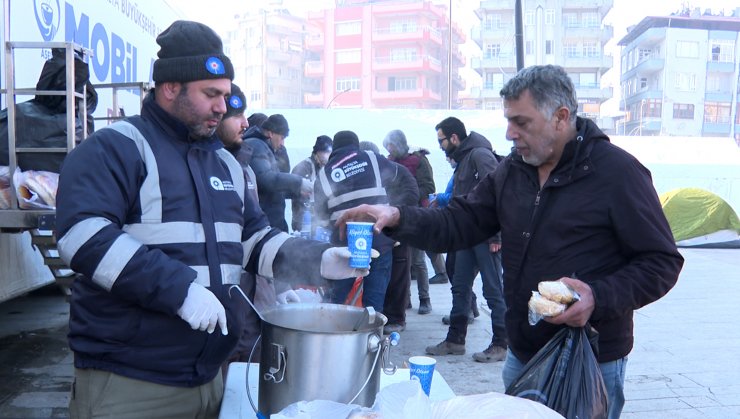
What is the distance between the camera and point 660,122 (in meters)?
60.0

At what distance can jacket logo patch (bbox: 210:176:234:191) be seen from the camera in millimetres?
2264

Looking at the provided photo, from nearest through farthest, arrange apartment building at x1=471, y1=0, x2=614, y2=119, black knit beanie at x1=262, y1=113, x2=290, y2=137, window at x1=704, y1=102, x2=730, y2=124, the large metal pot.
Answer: the large metal pot → black knit beanie at x1=262, y1=113, x2=290, y2=137 → apartment building at x1=471, y1=0, x2=614, y2=119 → window at x1=704, y1=102, x2=730, y2=124

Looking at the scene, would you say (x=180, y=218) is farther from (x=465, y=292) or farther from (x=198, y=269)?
(x=465, y=292)

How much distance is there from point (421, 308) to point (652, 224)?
538cm

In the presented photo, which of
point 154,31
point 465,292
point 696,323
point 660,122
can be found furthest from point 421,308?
point 660,122

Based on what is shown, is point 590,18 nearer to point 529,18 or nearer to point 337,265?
point 529,18

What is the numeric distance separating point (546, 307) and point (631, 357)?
435cm

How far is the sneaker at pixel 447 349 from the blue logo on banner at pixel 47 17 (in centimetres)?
417

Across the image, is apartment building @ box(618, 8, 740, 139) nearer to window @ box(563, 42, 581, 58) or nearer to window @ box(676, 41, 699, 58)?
window @ box(676, 41, 699, 58)

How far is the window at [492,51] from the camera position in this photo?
61659 millimetres

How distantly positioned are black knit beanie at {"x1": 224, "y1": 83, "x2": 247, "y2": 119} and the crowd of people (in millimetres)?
1470

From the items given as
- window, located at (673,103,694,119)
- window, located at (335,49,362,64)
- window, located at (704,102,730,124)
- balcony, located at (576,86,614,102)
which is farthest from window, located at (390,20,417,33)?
window, located at (704,102,730,124)

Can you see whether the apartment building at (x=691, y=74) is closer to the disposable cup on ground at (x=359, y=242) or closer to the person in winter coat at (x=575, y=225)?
the person in winter coat at (x=575, y=225)

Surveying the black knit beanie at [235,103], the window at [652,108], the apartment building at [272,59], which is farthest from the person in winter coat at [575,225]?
the apartment building at [272,59]
